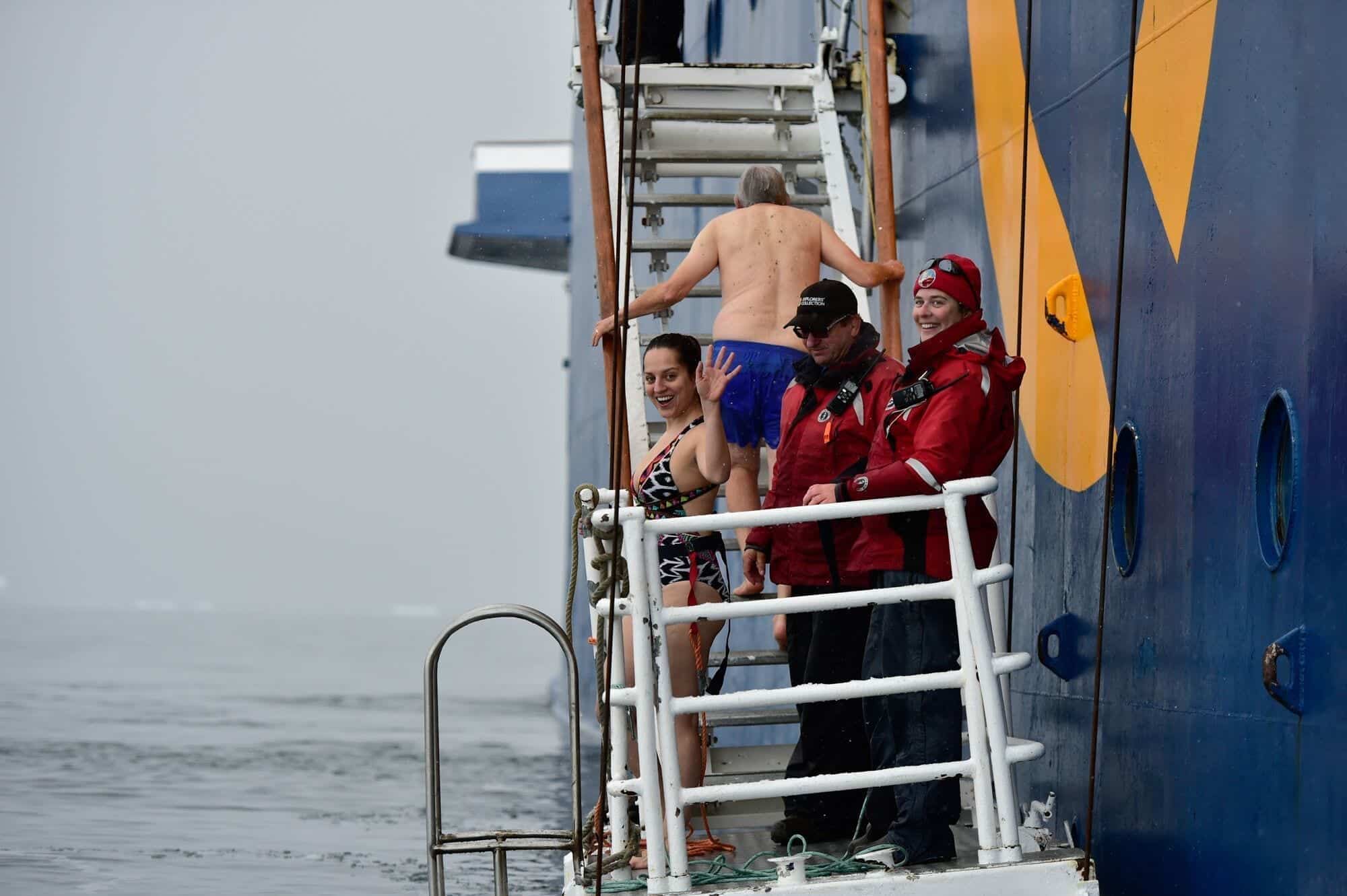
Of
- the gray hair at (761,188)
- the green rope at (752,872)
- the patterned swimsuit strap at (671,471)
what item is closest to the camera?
the green rope at (752,872)

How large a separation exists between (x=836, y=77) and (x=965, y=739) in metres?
3.46

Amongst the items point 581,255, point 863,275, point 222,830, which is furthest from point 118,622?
point 863,275

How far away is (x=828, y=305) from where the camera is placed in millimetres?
4957

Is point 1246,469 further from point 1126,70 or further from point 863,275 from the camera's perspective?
point 863,275

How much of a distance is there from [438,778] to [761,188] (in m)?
2.82

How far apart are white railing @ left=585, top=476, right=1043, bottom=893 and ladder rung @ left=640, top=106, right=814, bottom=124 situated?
14.2 ft

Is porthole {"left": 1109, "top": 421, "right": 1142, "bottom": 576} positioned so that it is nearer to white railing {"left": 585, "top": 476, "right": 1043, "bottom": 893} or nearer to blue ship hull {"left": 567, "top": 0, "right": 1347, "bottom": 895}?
blue ship hull {"left": 567, "top": 0, "right": 1347, "bottom": 895}

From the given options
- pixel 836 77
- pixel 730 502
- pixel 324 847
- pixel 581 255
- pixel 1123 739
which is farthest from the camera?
pixel 581 255

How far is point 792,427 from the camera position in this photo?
5.17 m

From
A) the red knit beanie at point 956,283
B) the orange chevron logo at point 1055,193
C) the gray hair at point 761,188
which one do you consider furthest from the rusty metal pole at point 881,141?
the red knit beanie at point 956,283

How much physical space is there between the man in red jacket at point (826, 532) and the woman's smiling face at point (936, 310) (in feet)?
1.11

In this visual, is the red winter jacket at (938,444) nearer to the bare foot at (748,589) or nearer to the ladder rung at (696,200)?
the bare foot at (748,589)

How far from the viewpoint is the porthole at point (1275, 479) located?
4.00 meters

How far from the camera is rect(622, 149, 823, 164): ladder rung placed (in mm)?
8094
